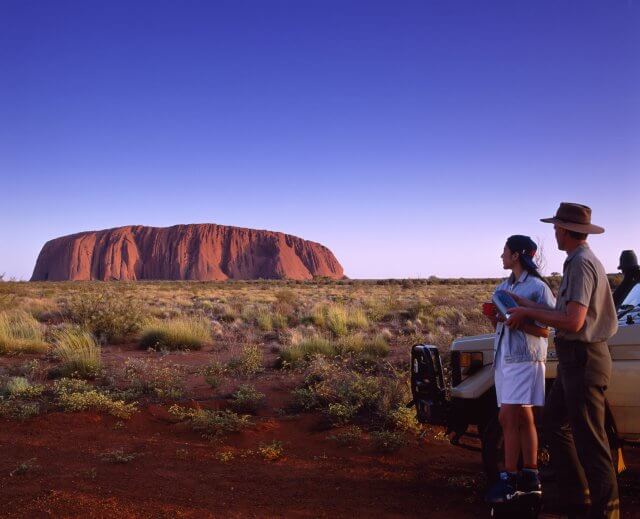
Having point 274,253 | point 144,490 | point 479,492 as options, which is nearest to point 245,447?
point 144,490

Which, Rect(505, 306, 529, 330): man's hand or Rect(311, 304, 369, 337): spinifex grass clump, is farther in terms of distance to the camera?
Rect(311, 304, 369, 337): spinifex grass clump

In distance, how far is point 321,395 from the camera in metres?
7.52

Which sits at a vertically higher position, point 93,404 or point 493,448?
point 493,448

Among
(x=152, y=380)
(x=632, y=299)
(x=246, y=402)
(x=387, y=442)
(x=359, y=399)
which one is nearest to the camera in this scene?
(x=632, y=299)

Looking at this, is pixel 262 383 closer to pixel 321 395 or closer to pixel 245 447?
pixel 321 395

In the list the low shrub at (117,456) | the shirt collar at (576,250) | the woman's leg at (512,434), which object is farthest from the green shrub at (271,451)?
the shirt collar at (576,250)

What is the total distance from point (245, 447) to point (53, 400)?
3.44 m

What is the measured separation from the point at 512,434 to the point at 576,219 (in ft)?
5.04

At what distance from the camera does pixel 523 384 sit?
3.64m

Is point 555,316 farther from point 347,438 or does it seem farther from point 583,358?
point 347,438

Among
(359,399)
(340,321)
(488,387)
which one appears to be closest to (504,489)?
(488,387)

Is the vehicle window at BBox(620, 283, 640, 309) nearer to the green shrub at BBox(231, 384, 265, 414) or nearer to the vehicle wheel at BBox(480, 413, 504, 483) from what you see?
the vehicle wheel at BBox(480, 413, 504, 483)

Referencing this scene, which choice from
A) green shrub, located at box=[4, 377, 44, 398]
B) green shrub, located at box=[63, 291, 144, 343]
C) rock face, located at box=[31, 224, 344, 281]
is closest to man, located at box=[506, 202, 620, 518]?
green shrub, located at box=[4, 377, 44, 398]

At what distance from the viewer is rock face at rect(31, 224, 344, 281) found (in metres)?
128
